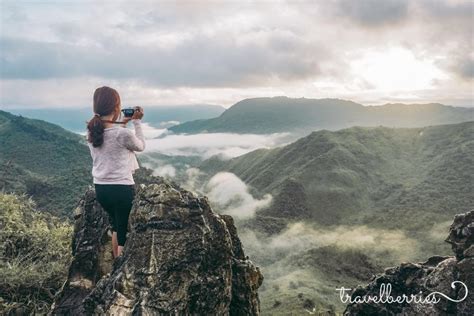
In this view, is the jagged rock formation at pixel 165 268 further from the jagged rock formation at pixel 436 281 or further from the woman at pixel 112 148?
the jagged rock formation at pixel 436 281

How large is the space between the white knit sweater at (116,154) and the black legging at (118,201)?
18 centimetres

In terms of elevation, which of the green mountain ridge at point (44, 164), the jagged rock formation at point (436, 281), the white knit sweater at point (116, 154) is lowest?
the green mountain ridge at point (44, 164)

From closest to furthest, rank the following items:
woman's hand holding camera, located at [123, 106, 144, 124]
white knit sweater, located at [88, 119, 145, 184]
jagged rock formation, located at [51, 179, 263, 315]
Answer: jagged rock formation, located at [51, 179, 263, 315]
white knit sweater, located at [88, 119, 145, 184]
woman's hand holding camera, located at [123, 106, 144, 124]

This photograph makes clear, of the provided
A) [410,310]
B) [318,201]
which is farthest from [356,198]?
[410,310]

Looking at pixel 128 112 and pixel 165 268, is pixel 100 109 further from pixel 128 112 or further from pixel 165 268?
pixel 165 268

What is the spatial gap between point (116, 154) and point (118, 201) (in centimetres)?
125

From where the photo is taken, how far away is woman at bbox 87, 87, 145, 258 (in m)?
8.88

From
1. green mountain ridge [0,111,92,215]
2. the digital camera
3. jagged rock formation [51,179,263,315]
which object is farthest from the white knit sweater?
green mountain ridge [0,111,92,215]

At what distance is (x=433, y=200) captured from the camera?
17125 cm

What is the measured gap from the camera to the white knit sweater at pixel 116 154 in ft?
29.4

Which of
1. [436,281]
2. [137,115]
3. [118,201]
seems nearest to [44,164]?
[118,201]

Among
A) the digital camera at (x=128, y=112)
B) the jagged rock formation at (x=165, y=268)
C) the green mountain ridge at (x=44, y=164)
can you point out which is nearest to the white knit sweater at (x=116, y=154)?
the digital camera at (x=128, y=112)

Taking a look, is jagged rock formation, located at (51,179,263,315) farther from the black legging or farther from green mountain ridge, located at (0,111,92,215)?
green mountain ridge, located at (0,111,92,215)

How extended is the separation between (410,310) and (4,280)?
1140cm
